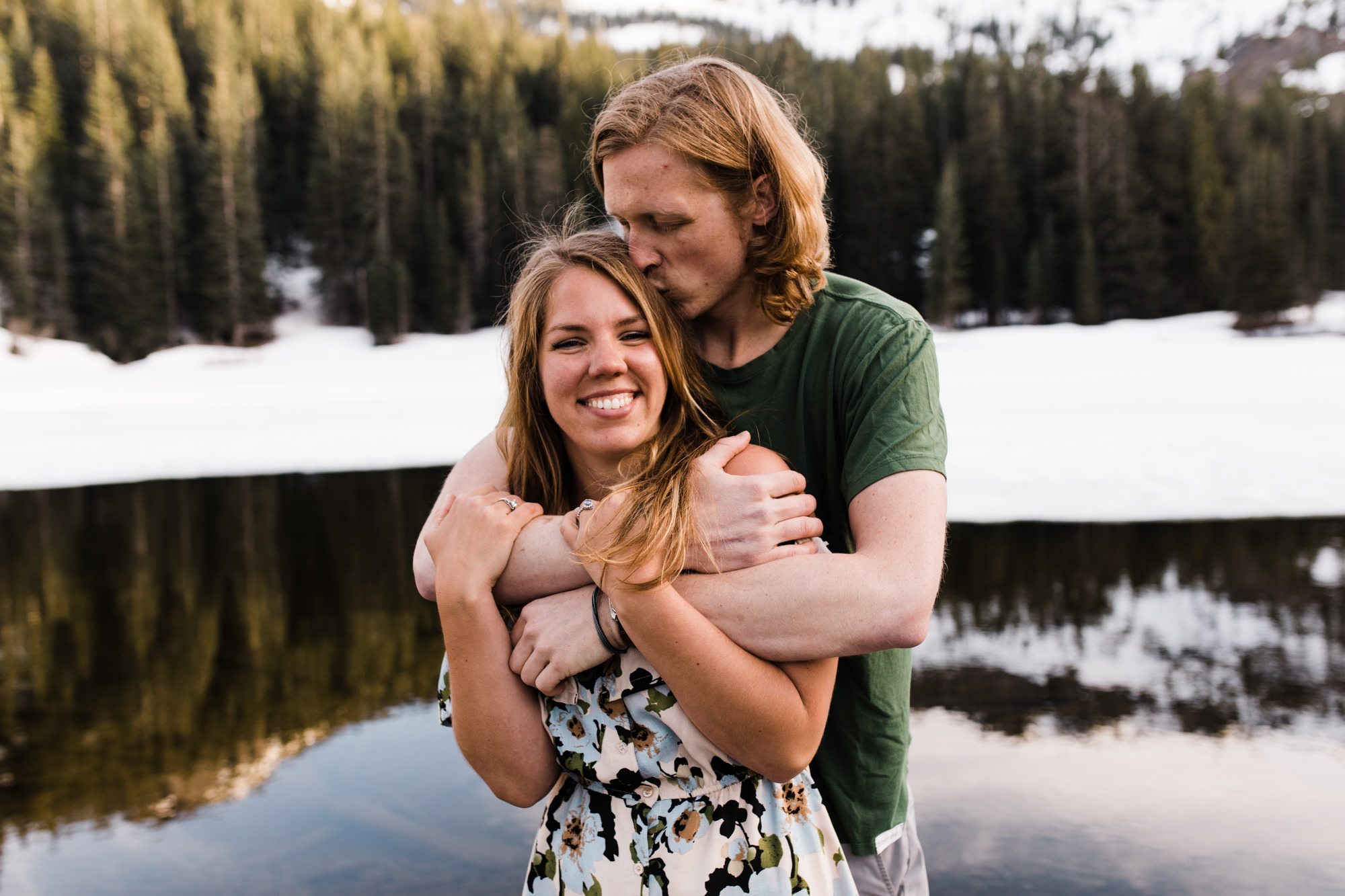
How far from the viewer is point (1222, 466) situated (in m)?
10.4

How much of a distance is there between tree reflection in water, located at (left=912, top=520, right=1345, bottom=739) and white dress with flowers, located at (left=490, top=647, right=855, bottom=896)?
124 inches

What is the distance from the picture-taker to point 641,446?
1830 mm

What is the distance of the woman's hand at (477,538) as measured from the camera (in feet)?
5.47

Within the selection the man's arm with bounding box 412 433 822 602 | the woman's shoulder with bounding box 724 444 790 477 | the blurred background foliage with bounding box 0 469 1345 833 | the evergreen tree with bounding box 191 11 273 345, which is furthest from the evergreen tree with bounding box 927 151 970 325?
the man's arm with bounding box 412 433 822 602

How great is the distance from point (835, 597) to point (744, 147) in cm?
91

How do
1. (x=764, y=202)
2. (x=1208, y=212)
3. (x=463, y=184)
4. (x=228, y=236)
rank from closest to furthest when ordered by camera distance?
(x=764, y=202), (x=228, y=236), (x=1208, y=212), (x=463, y=184)

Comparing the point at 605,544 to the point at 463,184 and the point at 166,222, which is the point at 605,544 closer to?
the point at 166,222

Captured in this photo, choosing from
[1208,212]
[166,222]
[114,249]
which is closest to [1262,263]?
[1208,212]

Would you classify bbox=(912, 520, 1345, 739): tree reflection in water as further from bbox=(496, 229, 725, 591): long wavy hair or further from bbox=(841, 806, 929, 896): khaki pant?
bbox=(496, 229, 725, 591): long wavy hair

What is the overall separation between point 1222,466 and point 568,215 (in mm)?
10407

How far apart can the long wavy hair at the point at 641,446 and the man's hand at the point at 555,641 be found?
12cm

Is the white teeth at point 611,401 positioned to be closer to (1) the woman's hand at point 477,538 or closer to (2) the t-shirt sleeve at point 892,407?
(1) the woman's hand at point 477,538

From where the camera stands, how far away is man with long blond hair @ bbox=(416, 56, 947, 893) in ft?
5.12

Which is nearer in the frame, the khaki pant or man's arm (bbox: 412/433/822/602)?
man's arm (bbox: 412/433/822/602)
